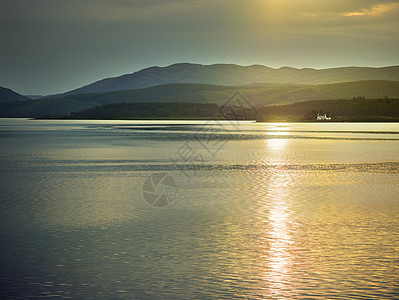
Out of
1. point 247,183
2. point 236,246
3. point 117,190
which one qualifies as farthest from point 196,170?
point 236,246

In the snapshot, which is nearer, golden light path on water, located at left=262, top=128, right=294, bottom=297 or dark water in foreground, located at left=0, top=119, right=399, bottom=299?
dark water in foreground, located at left=0, top=119, right=399, bottom=299

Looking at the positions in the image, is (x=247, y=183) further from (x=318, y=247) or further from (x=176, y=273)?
(x=176, y=273)

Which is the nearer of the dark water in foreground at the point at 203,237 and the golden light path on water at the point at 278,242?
the dark water in foreground at the point at 203,237

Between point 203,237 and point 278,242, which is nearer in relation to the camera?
point 278,242

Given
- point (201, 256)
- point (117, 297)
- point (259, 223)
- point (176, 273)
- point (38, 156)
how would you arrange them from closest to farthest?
point (117, 297)
point (176, 273)
point (201, 256)
point (259, 223)
point (38, 156)

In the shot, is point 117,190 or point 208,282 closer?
point 208,282

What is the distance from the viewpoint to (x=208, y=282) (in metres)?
12.1

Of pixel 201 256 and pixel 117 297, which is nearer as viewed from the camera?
pixel 117 297

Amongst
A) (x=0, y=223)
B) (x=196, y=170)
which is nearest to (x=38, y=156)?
(x=196, y=170)

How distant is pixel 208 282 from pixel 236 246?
333 centimetres

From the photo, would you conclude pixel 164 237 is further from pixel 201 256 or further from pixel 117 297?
pixel 117 297

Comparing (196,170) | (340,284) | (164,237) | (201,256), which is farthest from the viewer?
(196,170)

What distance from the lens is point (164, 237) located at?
16.4 m

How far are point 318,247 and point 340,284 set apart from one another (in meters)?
3.27
